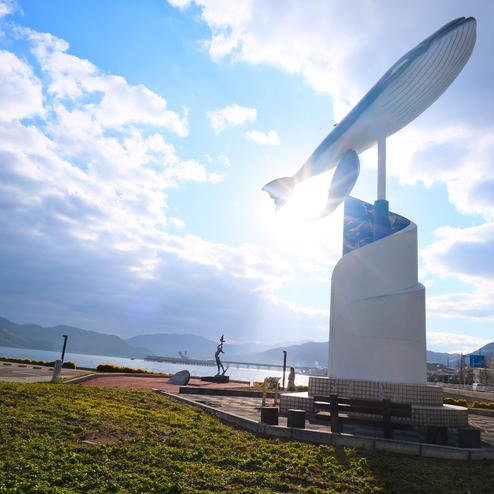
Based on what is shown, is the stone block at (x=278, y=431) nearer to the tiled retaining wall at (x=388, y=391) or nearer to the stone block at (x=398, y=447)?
the stone block at (x=398, y=447)

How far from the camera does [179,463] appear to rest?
5504 mm

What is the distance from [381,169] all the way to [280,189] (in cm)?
393

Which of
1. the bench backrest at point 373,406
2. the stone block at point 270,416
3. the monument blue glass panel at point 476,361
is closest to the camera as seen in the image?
the bench backrest at point 373,406

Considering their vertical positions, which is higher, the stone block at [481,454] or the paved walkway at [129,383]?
the stone block at [481,454]

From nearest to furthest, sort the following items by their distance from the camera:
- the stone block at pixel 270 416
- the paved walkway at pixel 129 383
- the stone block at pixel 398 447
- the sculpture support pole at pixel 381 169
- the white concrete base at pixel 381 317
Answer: the stone block at pixel 398 447, the stone block at pixel 270 416, the white concrete base at pixel 381 317, the sculpture support pole at pixel 381 169, the paved walkway at pixel 129 383

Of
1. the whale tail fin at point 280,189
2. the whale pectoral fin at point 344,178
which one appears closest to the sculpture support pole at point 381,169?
the whale pectoral fin at point 344,178

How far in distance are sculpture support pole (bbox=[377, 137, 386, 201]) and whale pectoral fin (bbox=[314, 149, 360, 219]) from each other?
73 cm

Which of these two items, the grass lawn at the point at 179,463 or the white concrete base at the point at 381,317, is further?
the white concrete base at the point at 381,317

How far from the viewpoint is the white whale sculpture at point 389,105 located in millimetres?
10273

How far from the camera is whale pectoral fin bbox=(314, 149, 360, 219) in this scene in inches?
520

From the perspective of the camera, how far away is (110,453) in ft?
18.6

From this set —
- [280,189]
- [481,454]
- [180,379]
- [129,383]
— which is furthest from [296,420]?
[180,379]

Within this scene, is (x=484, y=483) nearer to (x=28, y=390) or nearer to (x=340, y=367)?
(x=340, y=367)

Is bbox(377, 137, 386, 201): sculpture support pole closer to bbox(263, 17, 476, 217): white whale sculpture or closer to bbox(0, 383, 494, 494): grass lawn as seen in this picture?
bbox(263, 17, 476, 217): white whale sculpture
